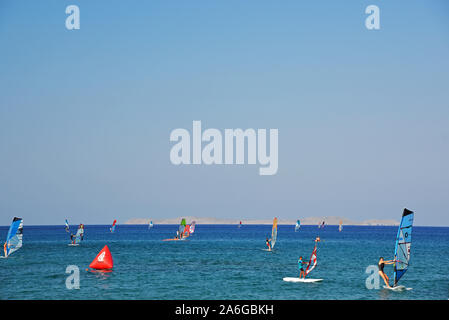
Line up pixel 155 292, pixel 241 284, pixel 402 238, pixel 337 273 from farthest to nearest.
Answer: pixel 337 273 < pixel 241 284 < pixel 155 292 < pixel 402 238

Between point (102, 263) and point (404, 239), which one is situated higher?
point (404, 239)

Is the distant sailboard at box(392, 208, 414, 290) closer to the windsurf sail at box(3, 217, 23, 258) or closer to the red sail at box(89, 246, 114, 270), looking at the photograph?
the red sail at box(89, 246, 114, 270)


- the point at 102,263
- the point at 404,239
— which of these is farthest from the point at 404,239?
the point at 102,263

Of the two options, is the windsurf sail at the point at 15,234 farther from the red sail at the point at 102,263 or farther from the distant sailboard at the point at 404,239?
the distant sailboard at the point at 404,239

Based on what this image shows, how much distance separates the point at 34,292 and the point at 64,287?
2233 mm

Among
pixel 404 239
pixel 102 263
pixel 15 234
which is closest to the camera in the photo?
pixel 404 239

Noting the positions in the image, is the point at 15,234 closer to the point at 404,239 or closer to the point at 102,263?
the point at 102,263

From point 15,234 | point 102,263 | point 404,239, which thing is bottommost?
point 102,263

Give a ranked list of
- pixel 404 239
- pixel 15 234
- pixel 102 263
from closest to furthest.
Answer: pixel 404 239
pixel 102 263
pixel 15 234

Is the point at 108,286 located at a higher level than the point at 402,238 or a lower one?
lower
